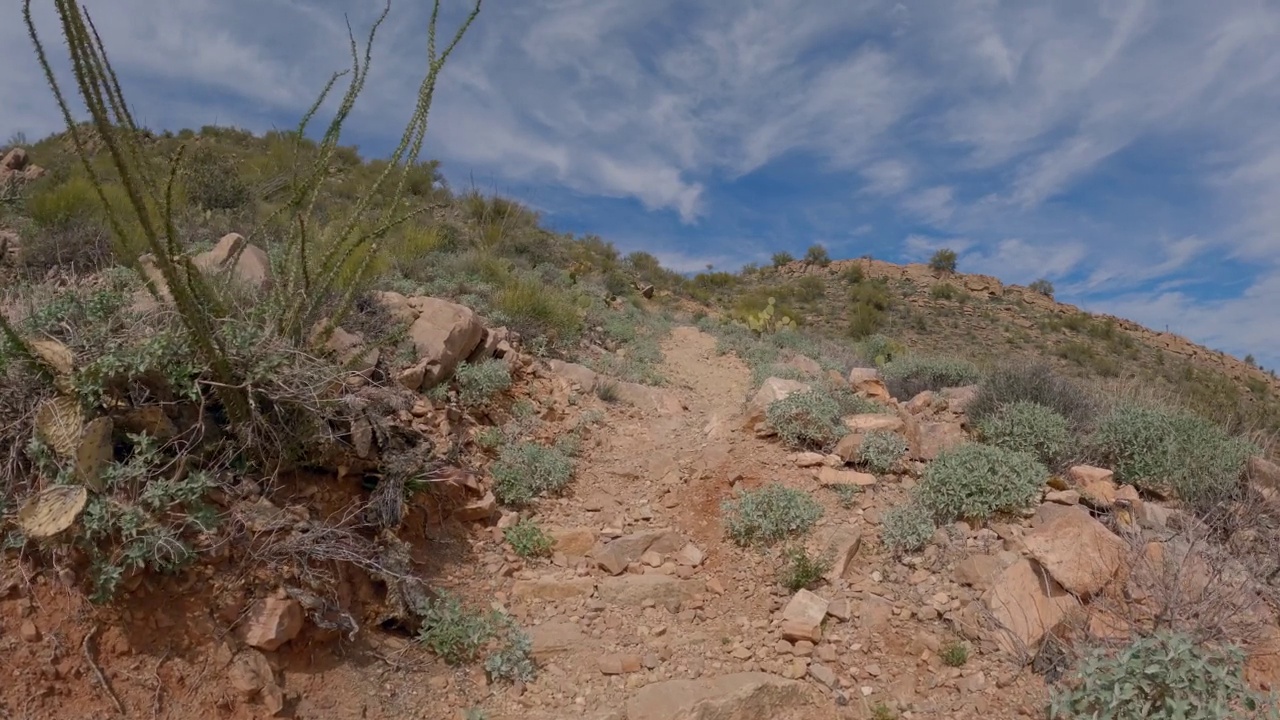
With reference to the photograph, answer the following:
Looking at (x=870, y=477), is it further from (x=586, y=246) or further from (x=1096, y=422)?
(x=586, y=246)

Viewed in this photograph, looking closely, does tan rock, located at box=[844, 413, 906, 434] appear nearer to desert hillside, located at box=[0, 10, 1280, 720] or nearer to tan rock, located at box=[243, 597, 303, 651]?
desert hillside, located at box=[0, 10, 1280, 720]

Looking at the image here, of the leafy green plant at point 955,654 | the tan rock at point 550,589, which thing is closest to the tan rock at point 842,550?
the leafy green plant at point 955,654

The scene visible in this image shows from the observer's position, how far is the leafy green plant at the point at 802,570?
364cm

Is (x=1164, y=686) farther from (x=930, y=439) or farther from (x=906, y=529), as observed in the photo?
(x=930, y=439)

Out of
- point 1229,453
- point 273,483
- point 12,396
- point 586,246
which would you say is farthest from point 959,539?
point 586,246

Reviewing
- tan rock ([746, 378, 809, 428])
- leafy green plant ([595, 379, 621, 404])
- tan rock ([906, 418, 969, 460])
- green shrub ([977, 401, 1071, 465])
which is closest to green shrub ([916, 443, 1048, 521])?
tan rock ([906, 418, 969, 460])

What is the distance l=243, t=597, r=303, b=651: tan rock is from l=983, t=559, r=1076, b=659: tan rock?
122 inches

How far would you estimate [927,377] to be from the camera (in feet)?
25.1

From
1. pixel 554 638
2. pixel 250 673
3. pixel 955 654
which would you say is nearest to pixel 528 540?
pixel 554 638

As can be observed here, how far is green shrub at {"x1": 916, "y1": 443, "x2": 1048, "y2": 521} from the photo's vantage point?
13.0 ft

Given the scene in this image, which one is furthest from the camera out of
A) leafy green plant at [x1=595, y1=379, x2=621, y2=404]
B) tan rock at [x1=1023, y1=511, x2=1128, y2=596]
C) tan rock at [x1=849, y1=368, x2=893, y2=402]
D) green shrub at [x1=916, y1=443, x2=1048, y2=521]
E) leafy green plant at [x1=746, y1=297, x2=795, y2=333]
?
leafy green plant at [x1=746, y1=297, x2=795, y2=333]

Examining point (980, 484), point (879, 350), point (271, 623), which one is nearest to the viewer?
point (271, 623)

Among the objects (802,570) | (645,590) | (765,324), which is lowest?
(645,590)

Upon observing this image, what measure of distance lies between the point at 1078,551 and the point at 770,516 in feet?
5.08
